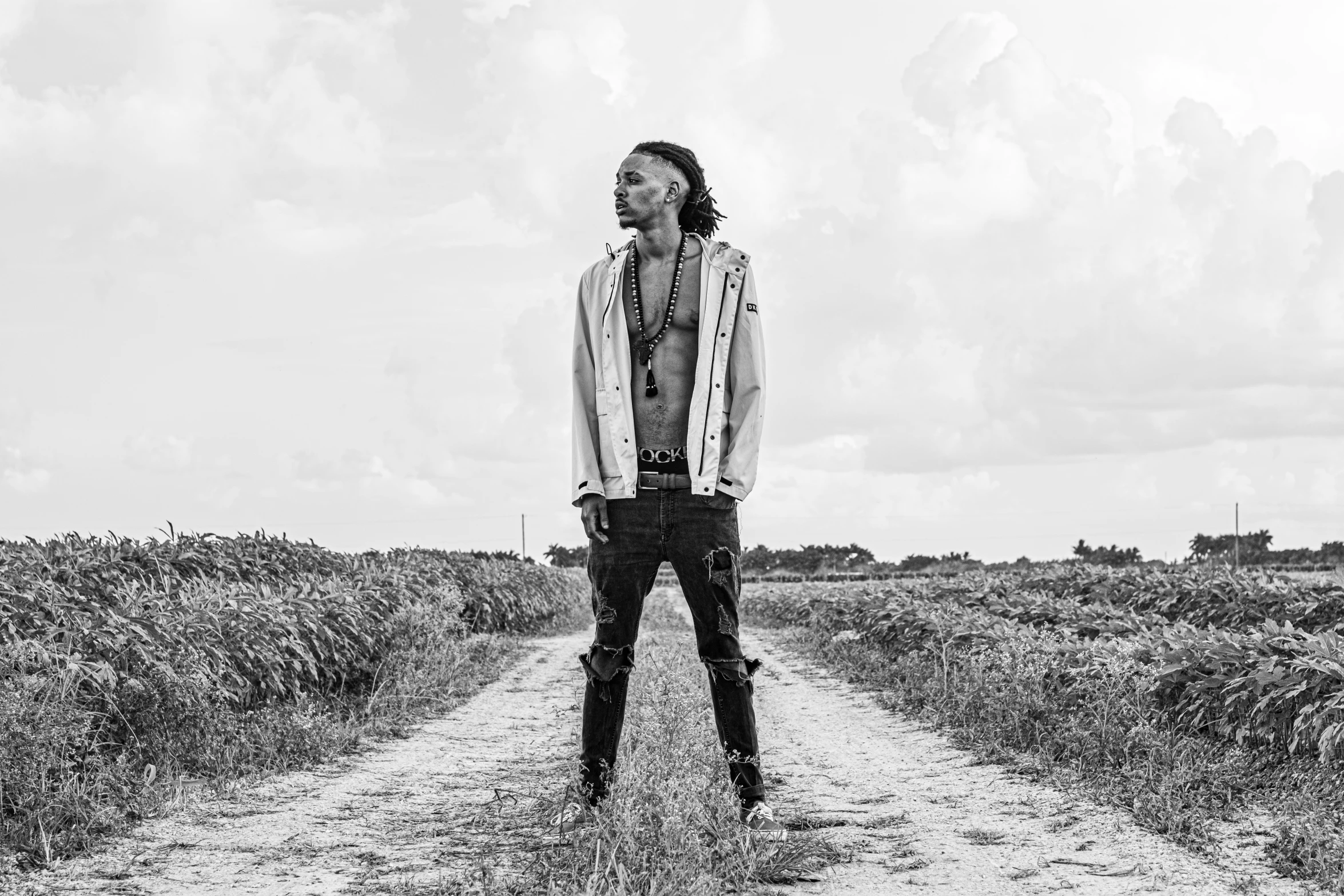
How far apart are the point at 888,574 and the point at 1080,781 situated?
54.0m

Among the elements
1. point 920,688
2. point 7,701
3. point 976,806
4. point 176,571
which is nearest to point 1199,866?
point 976,806

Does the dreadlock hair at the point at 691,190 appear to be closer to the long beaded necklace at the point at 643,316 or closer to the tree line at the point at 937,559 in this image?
the long beaded necklace at the point at 643,316

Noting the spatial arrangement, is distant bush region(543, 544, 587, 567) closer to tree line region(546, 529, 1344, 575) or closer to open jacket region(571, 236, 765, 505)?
tree line region(546, 529, 1344, 575)

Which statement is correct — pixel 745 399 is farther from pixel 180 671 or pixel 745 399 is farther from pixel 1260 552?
pixel 1260 552

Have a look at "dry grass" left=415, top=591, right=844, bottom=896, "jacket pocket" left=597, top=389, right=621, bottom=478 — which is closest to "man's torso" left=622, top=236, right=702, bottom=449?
"jacket pocket" left=597, top=389, right=621, bottom=478

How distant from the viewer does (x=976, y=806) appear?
6020mm

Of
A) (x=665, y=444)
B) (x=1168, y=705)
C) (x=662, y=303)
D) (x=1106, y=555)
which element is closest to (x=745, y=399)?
(x=665, y=444)

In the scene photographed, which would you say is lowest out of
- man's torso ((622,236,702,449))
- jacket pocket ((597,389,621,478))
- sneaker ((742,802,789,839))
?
sneaker ((742,802,789,839))

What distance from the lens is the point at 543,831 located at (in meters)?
5.16

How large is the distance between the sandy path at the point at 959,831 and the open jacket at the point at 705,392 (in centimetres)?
154

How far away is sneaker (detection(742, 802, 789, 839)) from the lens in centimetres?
480

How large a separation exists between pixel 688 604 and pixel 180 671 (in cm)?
339

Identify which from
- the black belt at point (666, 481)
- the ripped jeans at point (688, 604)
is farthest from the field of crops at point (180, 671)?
the black belt at point (666, 481)

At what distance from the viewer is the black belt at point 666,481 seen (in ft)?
15.8
